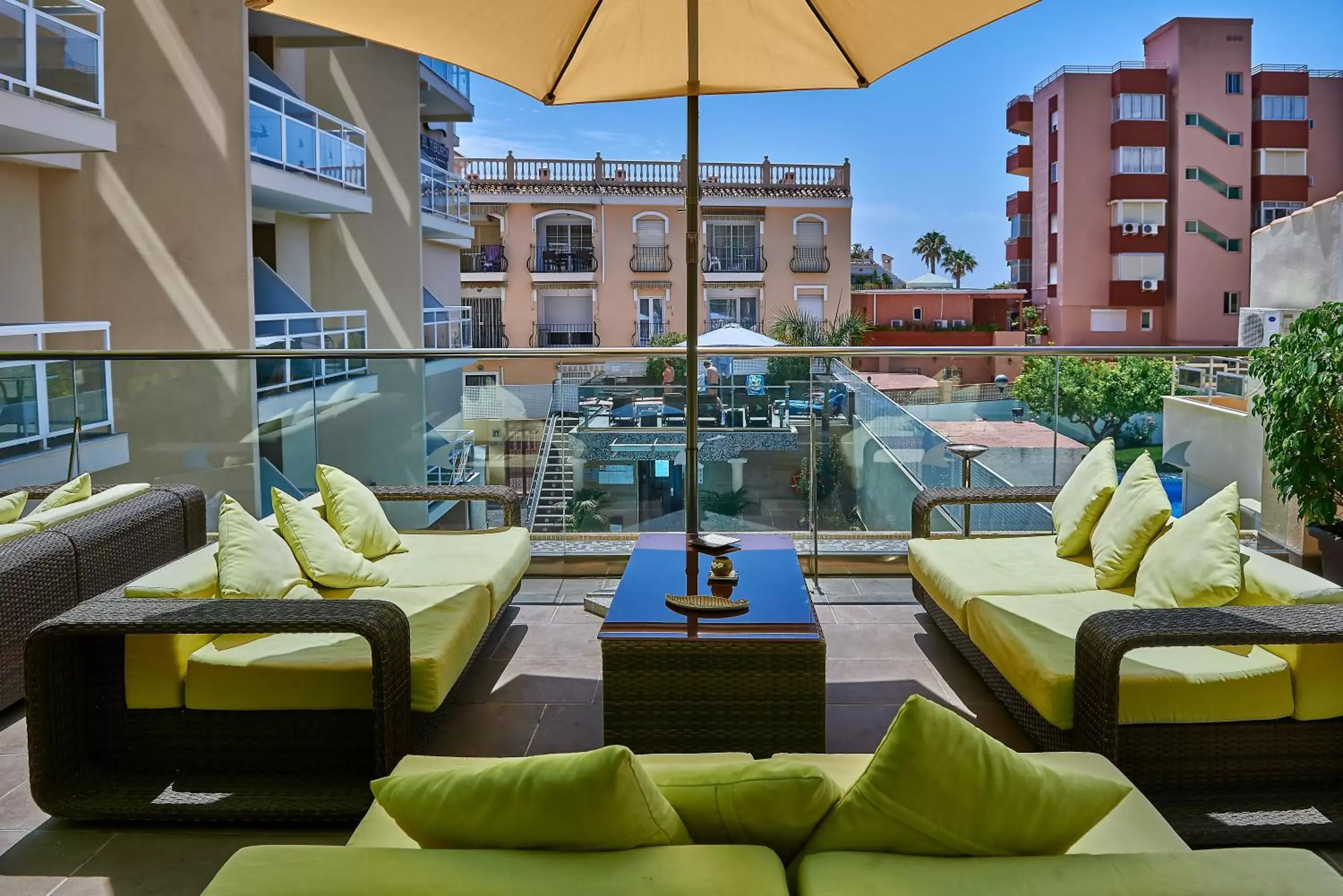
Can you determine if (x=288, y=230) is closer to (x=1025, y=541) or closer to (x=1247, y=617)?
(x=1025, y=541)

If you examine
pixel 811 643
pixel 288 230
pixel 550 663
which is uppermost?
pixel 288 230

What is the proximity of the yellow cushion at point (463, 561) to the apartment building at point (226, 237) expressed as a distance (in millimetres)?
463

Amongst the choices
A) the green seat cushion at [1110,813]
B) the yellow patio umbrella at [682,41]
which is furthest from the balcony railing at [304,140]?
the green seat cushion at [1110,813]

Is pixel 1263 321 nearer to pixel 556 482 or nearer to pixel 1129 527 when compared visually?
pixel 1129 527

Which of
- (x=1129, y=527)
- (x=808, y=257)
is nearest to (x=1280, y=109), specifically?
(x=808, y=257)

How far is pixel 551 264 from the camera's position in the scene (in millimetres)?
31141

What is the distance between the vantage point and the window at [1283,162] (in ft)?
A: 114

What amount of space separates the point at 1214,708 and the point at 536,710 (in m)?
1.91

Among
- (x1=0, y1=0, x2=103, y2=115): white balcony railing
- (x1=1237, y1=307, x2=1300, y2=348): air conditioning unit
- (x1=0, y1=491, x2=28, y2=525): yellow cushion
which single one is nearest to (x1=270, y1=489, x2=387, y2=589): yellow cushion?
(x1=0, y1=491, x2=28, y2=525): yellow cushion

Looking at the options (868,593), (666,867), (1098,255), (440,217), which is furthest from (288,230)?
(1098,255)

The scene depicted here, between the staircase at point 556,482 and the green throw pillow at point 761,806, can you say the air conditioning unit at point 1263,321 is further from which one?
the green throw pillow at point 761,806

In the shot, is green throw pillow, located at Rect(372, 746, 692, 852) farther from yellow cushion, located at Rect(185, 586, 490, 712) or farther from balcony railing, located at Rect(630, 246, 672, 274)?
balcony railing, located at Rect(630, 246, 672, 274)

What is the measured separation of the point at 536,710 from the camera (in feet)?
11.3

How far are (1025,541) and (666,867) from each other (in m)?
3.10
